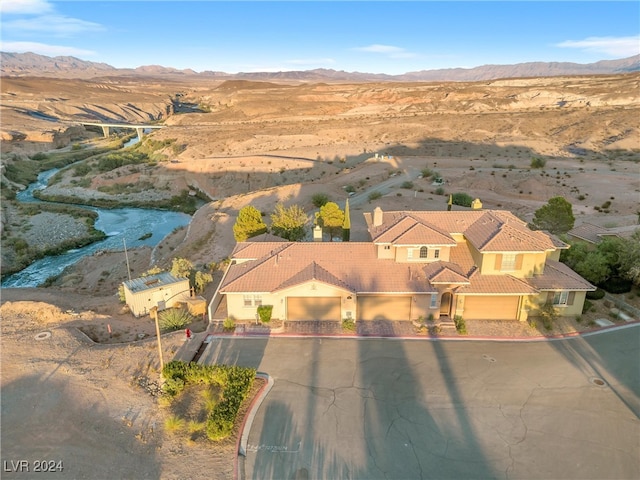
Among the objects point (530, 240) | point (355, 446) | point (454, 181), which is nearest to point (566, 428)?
point (355, 446)

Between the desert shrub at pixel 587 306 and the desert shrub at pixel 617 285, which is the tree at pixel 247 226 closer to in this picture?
the desert shrub at pixel 587 306

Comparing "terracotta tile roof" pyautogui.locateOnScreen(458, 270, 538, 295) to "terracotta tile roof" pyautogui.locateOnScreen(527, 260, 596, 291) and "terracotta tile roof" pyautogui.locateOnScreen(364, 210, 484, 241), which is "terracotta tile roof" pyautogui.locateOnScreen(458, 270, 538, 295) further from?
"terracotta tile roof" pyautogui.locateOnScreen(364, 210, 484, 241)

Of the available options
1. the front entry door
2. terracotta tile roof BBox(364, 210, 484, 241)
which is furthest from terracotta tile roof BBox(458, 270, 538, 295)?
terracotta tile roof BBox(364, 210, 484, 241)

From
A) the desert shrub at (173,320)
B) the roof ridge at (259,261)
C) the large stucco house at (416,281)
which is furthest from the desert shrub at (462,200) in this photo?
the desert shrub at (173,320)

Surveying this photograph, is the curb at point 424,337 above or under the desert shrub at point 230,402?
under

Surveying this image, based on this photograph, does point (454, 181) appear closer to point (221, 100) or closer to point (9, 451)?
point (9, 451)

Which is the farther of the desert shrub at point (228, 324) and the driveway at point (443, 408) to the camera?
the desert shrub at point (228, 324)
